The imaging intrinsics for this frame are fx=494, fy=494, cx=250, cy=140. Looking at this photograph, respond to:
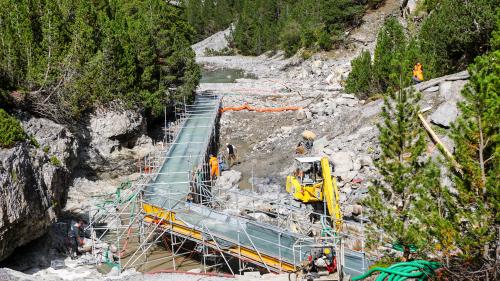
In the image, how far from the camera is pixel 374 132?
77.4ft

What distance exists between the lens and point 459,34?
24.3 metres

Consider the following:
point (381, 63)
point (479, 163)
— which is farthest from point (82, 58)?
point (479, 163)

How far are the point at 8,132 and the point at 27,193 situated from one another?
2147mm

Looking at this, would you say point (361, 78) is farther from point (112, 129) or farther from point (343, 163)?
point (112, 129)

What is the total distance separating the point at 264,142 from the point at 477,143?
22.3 metres

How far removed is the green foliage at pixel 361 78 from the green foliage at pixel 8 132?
69.8 ft

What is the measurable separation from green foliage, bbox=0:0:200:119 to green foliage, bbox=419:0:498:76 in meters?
16.3

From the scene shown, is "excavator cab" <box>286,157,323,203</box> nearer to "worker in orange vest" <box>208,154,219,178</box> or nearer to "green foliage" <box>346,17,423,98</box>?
"worker in orange vest" <box>208,154,219,178</box>

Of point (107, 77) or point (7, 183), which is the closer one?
point (7, 183)

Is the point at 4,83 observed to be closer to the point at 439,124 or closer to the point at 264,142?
the point at 264,142

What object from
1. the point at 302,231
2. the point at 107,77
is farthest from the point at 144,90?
the point at 302,231

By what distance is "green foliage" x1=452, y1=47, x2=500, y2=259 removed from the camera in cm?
851

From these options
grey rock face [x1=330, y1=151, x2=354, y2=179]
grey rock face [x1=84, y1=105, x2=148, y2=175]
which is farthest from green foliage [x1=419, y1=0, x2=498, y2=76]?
grey rock face [x1=84, y1=105, x2=148, y2=175]

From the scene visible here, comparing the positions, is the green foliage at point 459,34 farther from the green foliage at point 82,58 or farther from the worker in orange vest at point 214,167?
the green foliage at point 82,58
